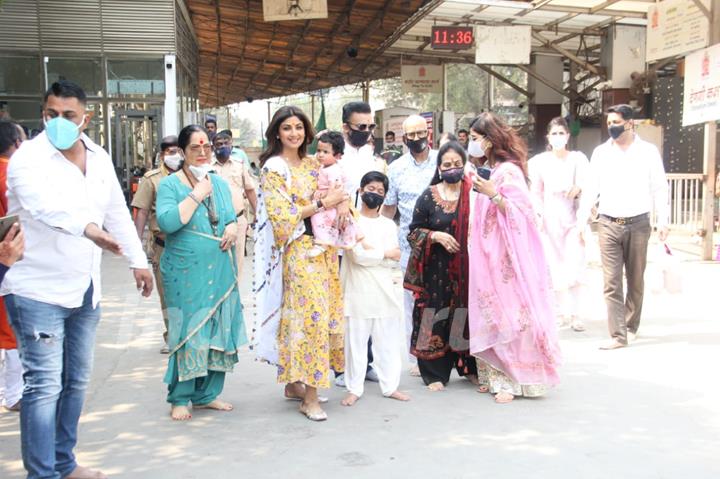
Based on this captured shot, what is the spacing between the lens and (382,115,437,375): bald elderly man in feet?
17.1

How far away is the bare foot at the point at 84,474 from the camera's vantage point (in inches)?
133

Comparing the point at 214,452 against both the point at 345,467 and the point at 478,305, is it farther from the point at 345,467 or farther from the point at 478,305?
the point at 478,305

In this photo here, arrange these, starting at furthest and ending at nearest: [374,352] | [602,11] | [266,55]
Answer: [266,55] → [602,11] → [374,352]

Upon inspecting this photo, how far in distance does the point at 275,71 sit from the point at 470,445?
2315cm

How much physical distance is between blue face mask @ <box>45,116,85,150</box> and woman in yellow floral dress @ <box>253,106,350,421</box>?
1.38 m

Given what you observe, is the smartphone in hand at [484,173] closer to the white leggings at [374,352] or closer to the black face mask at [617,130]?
the white leggings at [374,352]

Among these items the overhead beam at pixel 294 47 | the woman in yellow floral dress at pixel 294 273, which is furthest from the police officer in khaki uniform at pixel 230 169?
the overhead beam at pixel 294 47

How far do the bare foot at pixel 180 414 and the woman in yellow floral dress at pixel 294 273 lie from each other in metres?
0.51

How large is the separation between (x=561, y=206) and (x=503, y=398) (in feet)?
8.16

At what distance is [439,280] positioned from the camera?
4969mm

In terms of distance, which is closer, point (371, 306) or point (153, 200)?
point (371, 306)

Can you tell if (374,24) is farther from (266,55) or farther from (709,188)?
(709,188)

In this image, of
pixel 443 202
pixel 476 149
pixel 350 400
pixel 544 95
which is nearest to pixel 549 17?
pixel 544 95

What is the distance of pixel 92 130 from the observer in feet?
45.6
